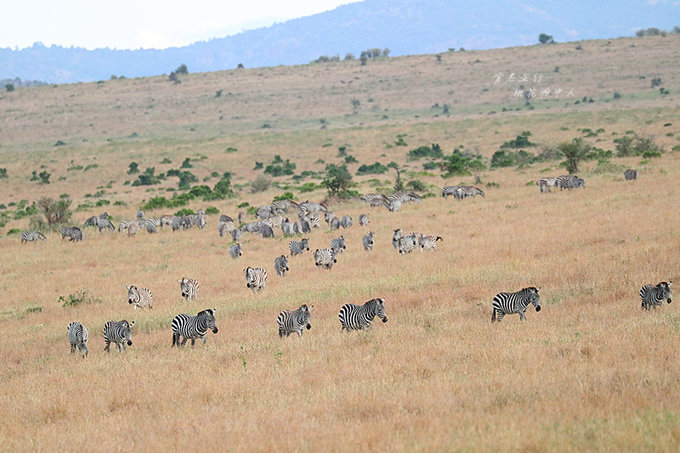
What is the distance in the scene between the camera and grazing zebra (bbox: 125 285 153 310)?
20.4 m

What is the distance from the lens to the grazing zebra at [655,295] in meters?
14.7

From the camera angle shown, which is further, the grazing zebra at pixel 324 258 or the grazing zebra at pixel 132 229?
the grazing zebra at pixel 132 229

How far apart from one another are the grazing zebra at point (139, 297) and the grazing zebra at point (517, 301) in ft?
32.3

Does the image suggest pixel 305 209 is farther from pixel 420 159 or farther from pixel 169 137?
pixel 169 137

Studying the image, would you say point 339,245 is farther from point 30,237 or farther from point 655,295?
point 30,237

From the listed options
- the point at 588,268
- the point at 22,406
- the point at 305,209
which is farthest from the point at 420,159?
the point at 22,406

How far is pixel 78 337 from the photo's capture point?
634 inches

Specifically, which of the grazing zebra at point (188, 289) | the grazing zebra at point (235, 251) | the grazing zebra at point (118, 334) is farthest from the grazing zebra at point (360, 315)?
the grazing zebra at point (235, 251)

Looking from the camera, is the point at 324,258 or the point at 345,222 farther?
the point at 345,222

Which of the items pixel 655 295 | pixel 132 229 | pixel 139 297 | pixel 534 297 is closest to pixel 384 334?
pixel 534 297

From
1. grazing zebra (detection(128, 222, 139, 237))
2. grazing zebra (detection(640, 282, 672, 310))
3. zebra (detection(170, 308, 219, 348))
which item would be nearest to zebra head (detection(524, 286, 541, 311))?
grazing zebra (detection(640, 282, 672, 310))

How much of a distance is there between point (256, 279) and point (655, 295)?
35.2 ft

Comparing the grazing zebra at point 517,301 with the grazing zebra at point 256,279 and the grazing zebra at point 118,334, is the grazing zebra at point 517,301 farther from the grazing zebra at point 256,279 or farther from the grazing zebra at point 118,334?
the grazing zebra at point 256,279

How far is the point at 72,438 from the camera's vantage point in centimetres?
1018
